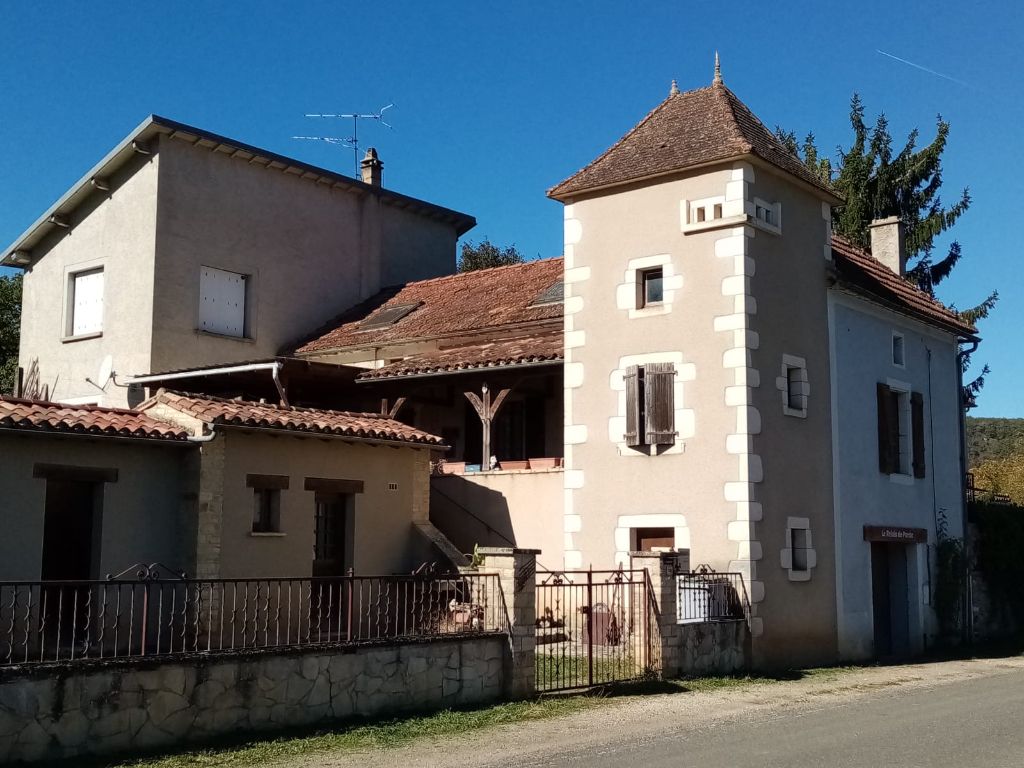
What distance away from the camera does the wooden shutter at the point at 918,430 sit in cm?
2133

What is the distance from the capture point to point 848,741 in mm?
10484

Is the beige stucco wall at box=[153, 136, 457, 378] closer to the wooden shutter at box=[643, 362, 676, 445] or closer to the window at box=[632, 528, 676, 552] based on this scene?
the wooden shutter at box=[643, 362, 676, 445]

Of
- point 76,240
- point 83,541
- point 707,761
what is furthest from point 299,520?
point 76,240

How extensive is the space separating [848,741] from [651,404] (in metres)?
7.65

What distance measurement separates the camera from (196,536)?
14875 mm

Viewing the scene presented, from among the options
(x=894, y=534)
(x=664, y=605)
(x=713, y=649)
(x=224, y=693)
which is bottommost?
(x=713, y=649)

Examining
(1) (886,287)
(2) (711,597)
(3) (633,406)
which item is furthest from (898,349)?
(2) (711,597)

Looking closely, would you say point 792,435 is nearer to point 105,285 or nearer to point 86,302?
point 105,285

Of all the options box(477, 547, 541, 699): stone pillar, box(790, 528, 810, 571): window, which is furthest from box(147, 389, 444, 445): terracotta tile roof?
box(790, 528, 810, 571): window

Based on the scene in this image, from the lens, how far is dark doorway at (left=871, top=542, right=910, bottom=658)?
20422 millimetres

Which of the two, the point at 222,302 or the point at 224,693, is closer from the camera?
the point at 224,693

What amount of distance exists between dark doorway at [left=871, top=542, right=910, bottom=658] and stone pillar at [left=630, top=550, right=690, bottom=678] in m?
6.99

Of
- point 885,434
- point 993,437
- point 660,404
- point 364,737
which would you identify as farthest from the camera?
point 993,437

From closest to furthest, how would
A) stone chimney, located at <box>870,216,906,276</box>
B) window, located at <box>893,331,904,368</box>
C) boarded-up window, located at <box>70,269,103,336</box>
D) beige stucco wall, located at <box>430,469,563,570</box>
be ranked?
beige stucco wall, located at <box>430,469,563,570</box> → window, located at <box>893,331,904,368</box> → boarded-up window, located at <box>70,269,103,336</box> → stone chimney, located at <box>870,216,906,276</box>
